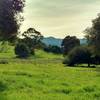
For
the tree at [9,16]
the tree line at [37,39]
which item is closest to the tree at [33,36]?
the tree line at [37,39]

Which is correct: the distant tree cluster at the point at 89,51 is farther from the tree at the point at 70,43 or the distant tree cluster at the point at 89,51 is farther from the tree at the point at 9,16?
the tree at the point at 70,43

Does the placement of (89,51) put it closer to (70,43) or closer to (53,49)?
(70,43)

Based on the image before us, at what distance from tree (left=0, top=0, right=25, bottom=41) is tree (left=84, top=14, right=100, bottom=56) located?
1557 inches

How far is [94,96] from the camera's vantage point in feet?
73.7

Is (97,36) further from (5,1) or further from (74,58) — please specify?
(5,1)

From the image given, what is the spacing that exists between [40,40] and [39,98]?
5661 inches

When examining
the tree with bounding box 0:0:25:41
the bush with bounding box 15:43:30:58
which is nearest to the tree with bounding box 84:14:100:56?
the tree with bounding box 0:0:25:41

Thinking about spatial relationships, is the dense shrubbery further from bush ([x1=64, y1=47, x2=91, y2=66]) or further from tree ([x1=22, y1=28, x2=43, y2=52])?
bush ([x1=64, y1=47, x2=91, y2=66])

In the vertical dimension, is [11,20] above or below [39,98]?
above

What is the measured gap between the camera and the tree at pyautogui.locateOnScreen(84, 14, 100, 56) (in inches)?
3093

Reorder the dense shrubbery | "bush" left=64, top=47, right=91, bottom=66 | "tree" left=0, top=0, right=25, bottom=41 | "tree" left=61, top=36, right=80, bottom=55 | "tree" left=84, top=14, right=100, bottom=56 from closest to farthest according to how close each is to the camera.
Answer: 1. "tree" left=0, top=0, right=25, bottom=41
2. "tree" left=84, top=14, right=100, bottom=56
3. "bush" left=64, top=47, right=91, bottom=66
4. "tree" left=61, top=36, right=80, bottom=55
5. the dense shrubbery

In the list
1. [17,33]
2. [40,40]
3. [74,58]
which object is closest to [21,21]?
[17,33]

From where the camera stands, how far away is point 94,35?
81.6 metres

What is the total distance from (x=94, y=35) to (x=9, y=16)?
44.5 metres
